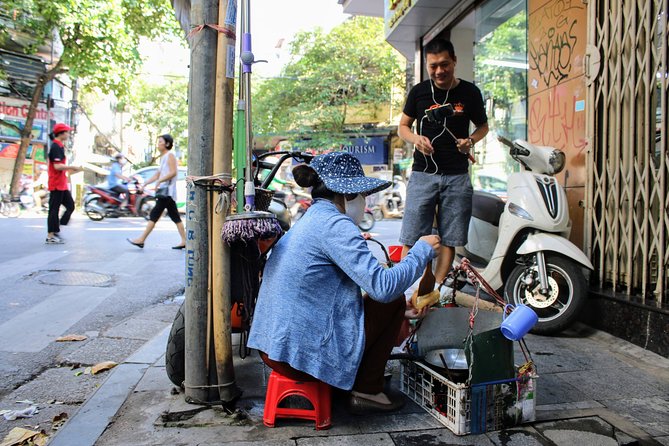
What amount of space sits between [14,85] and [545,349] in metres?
21.3

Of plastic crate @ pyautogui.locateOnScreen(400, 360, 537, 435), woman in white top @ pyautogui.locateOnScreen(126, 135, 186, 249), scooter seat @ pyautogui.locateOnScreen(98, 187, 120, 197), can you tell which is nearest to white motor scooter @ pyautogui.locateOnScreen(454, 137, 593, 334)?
plastic crate @ pyautogui.locateOnScreen(400, 360, 537, 435)

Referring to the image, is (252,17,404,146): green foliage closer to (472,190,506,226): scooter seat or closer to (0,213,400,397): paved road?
(0,213,400,397): paved road

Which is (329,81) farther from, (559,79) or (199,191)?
(199,191)

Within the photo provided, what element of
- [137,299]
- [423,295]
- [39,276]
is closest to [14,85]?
[39,276]

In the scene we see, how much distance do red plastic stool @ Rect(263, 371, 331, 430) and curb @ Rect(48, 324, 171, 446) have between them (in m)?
0.73

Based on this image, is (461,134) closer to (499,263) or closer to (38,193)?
(499,263)

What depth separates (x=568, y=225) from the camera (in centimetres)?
382

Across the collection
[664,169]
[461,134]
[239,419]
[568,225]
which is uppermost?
[461,134]

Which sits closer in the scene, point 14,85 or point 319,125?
point 14,85

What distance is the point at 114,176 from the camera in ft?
49.2

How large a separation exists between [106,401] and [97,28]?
14836 millimetres

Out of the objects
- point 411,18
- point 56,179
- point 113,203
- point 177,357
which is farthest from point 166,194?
point 113,203

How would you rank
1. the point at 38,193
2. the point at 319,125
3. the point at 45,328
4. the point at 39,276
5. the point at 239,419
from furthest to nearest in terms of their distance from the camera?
the point at 319,125
the point at 38,193
the point at 39,276
the point at 45,328
the point at 239,419

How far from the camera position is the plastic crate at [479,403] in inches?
88.7
